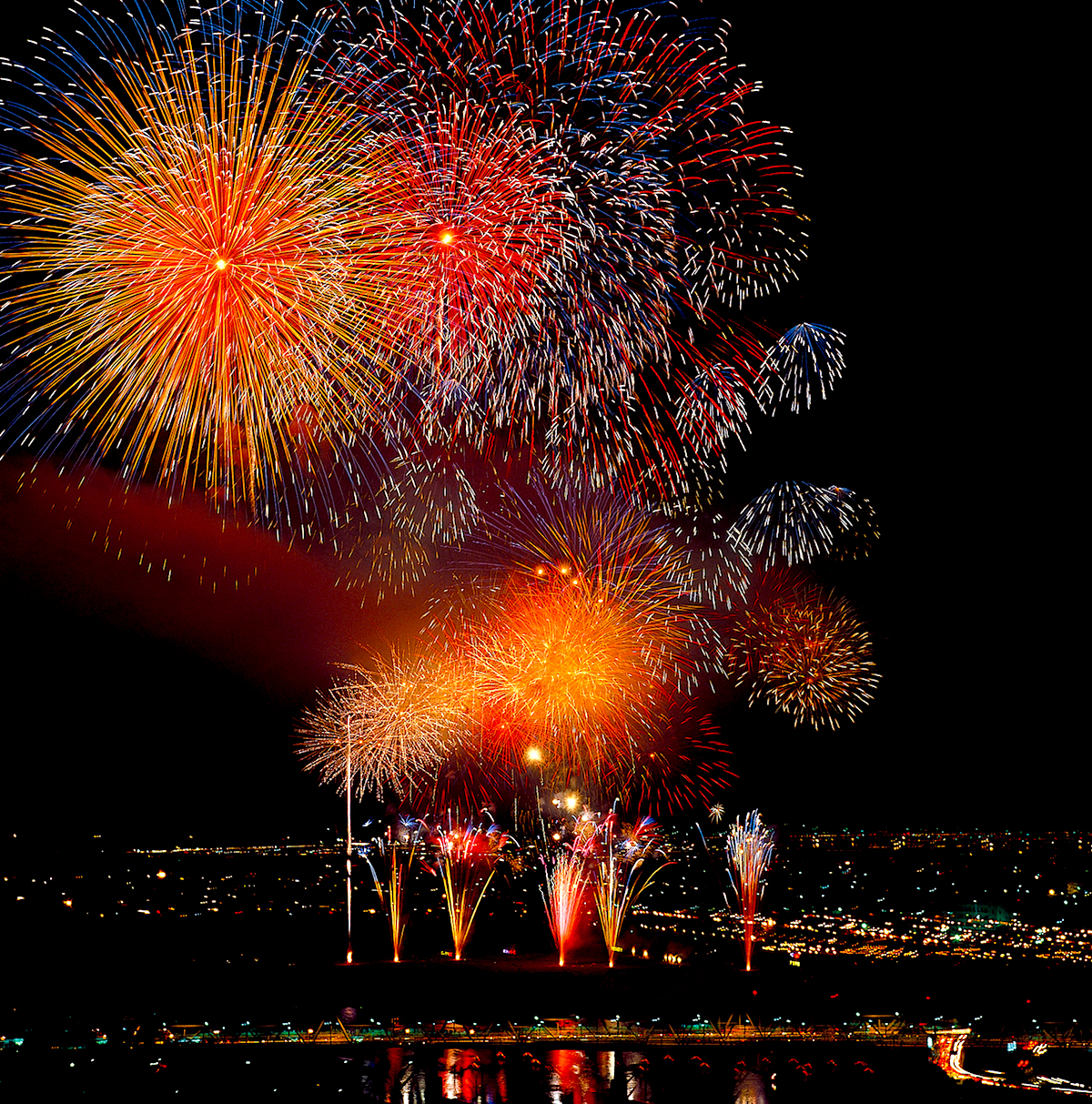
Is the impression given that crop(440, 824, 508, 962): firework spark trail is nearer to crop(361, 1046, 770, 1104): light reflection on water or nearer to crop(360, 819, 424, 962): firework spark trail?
crop(360, 819, 424, 962): firework spark trail

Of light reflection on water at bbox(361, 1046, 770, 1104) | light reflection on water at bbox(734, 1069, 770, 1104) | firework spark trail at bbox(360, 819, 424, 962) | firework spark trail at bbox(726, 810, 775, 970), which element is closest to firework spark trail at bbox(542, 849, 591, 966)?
firework spark trail at bbox(360, 819, 424, 962)

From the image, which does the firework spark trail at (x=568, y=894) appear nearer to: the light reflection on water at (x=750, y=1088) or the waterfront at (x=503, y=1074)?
the waterfront at (x=503, y=1074)

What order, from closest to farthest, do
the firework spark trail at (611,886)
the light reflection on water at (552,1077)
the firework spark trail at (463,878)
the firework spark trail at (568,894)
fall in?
the light reflection on water at (552,1077) → the firework spark trail at (568,894) → the firework spark trail at (611,886) → the firework spark trail at (463,878)

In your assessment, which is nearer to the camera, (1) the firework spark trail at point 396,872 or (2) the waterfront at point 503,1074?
(2) the waterfront at point 503,1074

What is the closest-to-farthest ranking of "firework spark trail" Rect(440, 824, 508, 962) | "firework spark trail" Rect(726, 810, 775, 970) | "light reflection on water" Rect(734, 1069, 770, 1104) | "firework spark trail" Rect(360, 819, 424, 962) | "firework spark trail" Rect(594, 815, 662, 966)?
1. "light reflection on water" Rect(734, 1069, 770, 1104)
2. "firework spark trail" Rect(594, 815, 662, 966)
3. "firework spark trail" Rect(360, 819, 424, 962)
4. "firework spark trail" Rect(440, 824, 508, 962)
5. "firework spark trail" Rect(726, 810, 775, 970)

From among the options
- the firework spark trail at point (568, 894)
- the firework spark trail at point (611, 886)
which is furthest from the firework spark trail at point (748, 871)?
the firework spark trail at point (568, 894)
